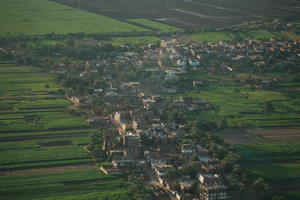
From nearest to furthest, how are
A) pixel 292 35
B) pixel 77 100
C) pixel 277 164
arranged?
pixel 277 164 → pixel 77 100 → pixel 292 35

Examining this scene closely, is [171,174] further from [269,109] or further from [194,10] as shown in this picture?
[194,10]

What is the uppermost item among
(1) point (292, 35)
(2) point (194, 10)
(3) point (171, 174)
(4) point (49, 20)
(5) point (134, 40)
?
(2) point (194, 10)

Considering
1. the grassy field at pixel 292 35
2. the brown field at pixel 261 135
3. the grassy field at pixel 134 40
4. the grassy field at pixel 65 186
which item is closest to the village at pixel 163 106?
the grassy field at pixel 65 186

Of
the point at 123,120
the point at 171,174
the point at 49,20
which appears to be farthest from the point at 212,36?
the point at 171,174

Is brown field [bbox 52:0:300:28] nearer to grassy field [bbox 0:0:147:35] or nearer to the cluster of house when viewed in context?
grassy field [bbox 0:0:147:35]

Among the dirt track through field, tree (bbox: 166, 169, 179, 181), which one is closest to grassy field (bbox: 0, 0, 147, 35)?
the dirt track through field

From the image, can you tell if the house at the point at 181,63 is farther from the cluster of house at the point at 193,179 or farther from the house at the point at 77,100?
the cluster of house at the point at 193,179
